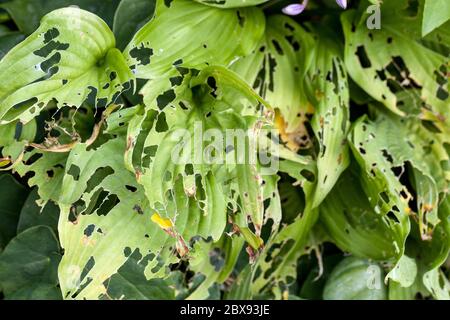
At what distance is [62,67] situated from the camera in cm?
84

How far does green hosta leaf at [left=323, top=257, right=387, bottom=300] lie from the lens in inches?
47.2

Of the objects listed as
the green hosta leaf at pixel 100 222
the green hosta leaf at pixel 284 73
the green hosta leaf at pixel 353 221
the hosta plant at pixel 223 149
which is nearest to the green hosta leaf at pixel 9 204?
the hosta plant at pixel 223 149

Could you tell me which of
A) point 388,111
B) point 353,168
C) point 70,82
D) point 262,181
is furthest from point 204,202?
point 388,111

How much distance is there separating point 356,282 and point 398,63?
18.1 inches

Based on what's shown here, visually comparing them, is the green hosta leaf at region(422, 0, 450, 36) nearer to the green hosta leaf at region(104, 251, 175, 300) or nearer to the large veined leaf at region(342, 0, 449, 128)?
the large veined leaf at region(342, 0, 449, 128)

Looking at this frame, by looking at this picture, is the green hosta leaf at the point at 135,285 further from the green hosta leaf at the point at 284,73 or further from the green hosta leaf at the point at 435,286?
the green hosta leaf at the point at 435,286

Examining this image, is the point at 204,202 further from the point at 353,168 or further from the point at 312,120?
the point at 353,168

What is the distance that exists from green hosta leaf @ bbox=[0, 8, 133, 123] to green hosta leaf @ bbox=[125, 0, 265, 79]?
46 mm

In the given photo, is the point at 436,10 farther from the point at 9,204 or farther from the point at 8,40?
the point at 9,204

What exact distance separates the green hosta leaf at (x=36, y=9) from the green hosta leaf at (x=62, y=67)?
0.16 m

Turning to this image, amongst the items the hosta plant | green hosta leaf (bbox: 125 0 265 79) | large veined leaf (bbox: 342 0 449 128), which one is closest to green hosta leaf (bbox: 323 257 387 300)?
the hosta plant

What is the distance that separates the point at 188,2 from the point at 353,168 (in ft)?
1.51

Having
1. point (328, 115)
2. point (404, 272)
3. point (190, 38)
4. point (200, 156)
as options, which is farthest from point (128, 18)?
point (404, 272)

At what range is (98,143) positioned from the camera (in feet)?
3.09
